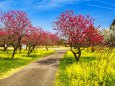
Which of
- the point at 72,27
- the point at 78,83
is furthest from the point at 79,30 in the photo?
the point at 78,83

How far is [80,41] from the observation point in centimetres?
4581

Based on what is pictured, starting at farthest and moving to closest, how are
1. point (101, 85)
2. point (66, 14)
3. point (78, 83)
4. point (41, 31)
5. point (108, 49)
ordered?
point (41, 31) < point (66, 14) < point (101, 85) < point (78, 83) < point (108, 49)

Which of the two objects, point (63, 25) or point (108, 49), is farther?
point (63, 25)

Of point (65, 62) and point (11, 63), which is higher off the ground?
point (11, 63)

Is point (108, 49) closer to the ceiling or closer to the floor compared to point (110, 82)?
closer to the ceiling

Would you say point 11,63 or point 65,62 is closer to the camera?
point 11,63

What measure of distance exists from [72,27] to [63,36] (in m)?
2.07

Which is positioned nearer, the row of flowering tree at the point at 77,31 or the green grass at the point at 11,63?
the green grass at the point at 11,63

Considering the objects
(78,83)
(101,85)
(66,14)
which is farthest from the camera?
(66,14)

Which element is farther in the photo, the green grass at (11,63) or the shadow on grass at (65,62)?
the shadow on grass at (65,62)

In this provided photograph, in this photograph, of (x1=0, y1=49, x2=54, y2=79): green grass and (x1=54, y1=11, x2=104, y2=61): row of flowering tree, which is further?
(x1=54, y1=11, x2=104, y2=61): row of flowering tree

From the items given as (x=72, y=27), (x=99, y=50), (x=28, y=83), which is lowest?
(x=28, y=83)

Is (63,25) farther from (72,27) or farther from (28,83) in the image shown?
(28,83)

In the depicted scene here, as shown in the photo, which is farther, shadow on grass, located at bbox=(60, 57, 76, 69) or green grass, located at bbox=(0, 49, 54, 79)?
shadow on grass, located at bbox=(60, 57, 76, 69)
